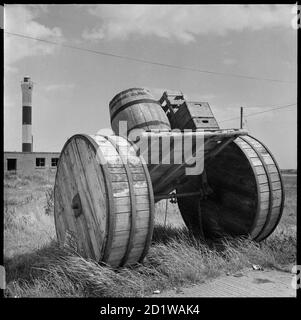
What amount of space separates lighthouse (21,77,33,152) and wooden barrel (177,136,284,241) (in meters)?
37.1

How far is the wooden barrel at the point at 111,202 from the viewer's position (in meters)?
3.75

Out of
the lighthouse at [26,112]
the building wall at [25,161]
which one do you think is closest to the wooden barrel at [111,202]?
the lighthouse at [26,112]

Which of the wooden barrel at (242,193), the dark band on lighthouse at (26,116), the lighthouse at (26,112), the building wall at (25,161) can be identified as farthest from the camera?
the building wall at (25,161)

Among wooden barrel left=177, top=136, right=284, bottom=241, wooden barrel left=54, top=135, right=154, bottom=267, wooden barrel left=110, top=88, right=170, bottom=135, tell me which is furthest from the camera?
wooden barrel left=177, top=136, right=284, bottom=241

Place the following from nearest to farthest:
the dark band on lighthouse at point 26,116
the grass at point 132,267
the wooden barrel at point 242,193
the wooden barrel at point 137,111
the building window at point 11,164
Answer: the grass at point 132,267
the wooden barrel at point 137,111
the wooden barrel at point 242,193
the dark band on lighthouse at point 26,116
the building window at point 11,164

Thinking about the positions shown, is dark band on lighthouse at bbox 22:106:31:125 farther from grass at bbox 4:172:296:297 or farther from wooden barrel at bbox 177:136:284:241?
wooden barrel at bbox 177:136:284:241

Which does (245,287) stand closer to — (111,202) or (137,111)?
(111,202)

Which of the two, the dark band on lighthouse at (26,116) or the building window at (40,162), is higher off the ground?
the dark band on lighthouse at (26,116)

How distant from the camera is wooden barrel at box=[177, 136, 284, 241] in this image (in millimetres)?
5293

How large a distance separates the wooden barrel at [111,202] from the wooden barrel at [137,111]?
0.77 metres

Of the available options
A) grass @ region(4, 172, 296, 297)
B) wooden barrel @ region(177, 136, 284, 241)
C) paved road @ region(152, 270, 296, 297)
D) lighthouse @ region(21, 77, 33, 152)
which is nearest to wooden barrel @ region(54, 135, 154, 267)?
grass @ region(4, 172, 296, 297)

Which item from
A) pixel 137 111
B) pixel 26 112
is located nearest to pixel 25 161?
pixel 26 112

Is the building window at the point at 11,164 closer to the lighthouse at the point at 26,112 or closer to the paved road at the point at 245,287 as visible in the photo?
the lighthouse at the point at 26,112

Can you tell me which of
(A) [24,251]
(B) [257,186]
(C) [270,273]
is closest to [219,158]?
(B) [257,186]
